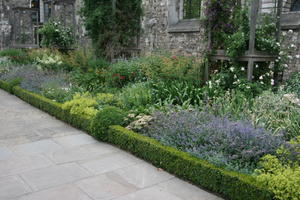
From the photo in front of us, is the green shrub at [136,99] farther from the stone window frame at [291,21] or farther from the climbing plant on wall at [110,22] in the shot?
the climbing plant on wall at [110,22]

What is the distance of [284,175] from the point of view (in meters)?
2.74

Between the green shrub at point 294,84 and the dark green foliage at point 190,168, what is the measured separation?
3.28 meters

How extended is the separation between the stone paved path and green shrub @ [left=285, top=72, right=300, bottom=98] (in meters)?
3.57

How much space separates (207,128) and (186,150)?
14.9 inches

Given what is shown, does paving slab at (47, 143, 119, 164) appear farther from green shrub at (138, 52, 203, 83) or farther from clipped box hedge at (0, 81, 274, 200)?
green shrub at (138, 52, 203, 83)

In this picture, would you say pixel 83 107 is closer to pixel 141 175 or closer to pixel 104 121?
pixel 104 121

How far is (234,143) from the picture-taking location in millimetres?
3396

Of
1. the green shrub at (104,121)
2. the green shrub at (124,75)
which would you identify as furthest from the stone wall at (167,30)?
the green shrub at (104,121)

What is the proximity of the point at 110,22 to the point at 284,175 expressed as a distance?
861cm

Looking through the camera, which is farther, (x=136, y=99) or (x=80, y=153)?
(x=136, y=99)

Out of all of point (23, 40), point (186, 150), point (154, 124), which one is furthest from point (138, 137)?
point (23, 40)

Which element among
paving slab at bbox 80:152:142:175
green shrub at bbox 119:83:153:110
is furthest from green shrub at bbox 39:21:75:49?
paving slab at bbox 80:152:142:175

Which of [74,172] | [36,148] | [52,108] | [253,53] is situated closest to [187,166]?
[74,172]

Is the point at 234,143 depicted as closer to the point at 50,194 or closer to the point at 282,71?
the point at 50,194
